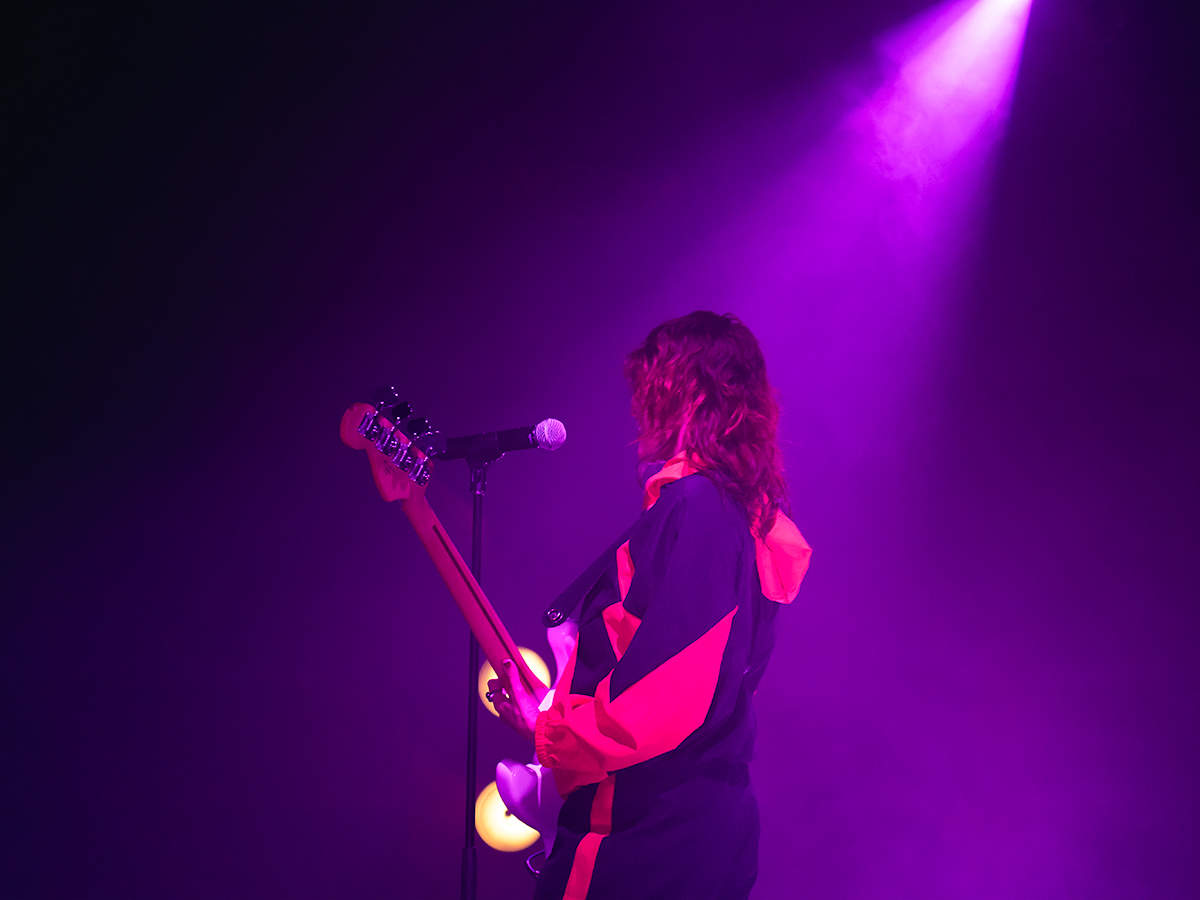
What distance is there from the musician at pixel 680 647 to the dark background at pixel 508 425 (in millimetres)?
985

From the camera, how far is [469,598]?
5.39 ft

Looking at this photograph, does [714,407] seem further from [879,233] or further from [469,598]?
[879,233]

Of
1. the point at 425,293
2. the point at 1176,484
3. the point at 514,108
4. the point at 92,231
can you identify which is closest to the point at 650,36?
the point at 514,108

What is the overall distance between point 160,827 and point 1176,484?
3184mm

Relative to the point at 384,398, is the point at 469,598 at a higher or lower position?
lower

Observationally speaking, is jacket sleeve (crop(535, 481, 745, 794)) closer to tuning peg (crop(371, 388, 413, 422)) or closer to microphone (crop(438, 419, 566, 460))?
microphone (crop(438, 419, 566, 460))

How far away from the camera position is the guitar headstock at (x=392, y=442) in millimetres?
1592

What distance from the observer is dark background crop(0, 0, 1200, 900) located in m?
1.92

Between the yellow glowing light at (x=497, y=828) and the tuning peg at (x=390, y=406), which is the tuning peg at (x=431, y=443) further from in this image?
the yellow glowing light at (x=497, y=828)

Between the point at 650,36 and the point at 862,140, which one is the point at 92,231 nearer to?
the point at 650,36

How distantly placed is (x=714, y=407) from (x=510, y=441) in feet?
1.50

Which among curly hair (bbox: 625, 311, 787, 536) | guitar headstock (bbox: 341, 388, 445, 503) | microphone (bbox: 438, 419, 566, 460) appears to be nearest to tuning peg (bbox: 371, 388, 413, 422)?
guitar headstock (bbox: 341, 388, 445, 503)

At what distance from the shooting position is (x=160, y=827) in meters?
1.88

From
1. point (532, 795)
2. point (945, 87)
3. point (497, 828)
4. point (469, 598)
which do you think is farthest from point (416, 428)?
point (945, 87)
